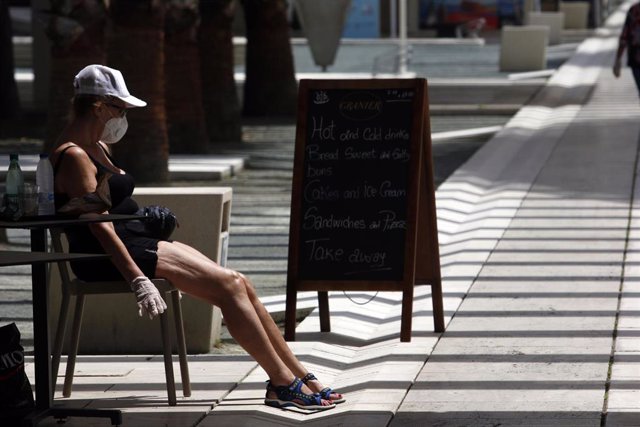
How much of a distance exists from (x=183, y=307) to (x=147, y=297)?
5.95 feet

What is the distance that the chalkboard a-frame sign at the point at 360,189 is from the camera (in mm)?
7727

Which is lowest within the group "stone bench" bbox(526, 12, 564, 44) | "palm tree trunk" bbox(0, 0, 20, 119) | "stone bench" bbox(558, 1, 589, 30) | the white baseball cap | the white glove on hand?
"stone bench" bbox(558, 1, 589, 30)

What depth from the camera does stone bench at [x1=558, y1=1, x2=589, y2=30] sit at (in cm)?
6009

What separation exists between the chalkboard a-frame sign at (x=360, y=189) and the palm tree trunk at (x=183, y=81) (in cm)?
940

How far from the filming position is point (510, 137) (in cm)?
1955

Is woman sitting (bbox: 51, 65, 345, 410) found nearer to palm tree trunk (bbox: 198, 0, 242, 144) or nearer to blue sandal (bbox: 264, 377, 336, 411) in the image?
blue sandal (bbox: 264, 377, 336, 411)

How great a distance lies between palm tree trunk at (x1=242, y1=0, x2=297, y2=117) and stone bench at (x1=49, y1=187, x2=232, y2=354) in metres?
14.8

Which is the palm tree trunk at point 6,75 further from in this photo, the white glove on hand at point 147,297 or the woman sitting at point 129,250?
the white glove on hand at point 147,297

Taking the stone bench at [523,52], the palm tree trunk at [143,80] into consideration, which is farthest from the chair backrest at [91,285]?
the stone bench at [523,52]

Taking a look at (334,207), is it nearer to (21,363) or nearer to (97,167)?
(97,167)

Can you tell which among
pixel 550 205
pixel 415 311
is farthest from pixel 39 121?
pixel 415 311

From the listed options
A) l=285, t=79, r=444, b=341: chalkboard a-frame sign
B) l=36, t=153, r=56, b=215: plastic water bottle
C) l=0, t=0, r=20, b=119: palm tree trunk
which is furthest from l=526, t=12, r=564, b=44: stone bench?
l=36, t=153, r=56, b=215: plastic water bottle

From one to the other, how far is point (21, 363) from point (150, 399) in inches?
35.5

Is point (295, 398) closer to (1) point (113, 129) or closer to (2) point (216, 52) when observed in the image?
(1) point (113, 129)
